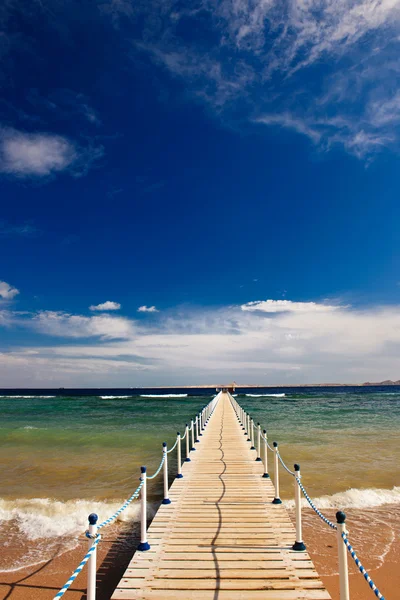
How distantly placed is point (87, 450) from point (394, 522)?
43.5 feet

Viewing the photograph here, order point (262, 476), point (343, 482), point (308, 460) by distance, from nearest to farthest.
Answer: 1. point (262, 476)
2. point (343, 482)
3. point (308, 460)

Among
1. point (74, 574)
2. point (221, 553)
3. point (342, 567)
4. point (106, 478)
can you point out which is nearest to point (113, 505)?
point (106, 478)

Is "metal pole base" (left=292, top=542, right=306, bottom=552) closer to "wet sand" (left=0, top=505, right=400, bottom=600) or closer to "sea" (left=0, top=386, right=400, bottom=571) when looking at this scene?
"wet sand" (left=0, top=505, right=400, bottom=600)

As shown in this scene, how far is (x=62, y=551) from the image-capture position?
7.17 metres

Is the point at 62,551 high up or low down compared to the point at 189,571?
down

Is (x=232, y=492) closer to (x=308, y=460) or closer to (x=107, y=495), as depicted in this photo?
(x=107, y=495)

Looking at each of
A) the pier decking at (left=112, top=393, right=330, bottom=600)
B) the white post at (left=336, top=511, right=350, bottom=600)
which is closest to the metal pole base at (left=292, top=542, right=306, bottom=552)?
the pier decking at (left=112, top=393, right=330, bottom=600)

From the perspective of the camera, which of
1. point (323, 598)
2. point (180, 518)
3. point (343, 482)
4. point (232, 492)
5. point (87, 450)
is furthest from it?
point (87, 450)

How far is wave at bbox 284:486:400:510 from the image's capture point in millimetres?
9398

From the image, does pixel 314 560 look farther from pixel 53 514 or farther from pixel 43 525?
pixel 53 514

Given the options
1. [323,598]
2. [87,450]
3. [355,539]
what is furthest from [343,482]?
[87,450]

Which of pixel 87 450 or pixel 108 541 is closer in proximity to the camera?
pixel 108 541

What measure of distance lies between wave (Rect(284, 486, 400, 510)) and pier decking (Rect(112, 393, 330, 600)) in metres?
1.75

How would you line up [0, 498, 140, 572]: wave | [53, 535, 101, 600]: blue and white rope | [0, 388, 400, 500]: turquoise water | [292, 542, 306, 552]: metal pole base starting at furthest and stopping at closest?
1. [0, 388, 400, 500]: turquoise water
2. [0, 498, 140, 572]: wave
3. [292, 542, 306, 552]: metal pole base
4. [53, 535, 101, 600]: blue and white rope
